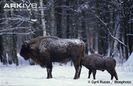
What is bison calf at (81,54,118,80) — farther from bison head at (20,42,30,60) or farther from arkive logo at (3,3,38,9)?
arkive logo at (3,3,38,9)

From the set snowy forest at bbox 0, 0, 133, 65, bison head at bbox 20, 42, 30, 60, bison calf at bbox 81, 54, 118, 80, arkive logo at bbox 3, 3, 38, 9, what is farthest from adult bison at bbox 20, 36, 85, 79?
snowy forest at bbox 0, 0, 133, 65

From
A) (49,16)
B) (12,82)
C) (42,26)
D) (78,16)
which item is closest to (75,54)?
(12,82)

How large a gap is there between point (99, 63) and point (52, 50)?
183cm

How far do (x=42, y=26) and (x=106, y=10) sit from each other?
424 cm

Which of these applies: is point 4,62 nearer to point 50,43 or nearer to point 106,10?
point 106,10

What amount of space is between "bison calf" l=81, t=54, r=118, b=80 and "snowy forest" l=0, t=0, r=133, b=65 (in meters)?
6.98

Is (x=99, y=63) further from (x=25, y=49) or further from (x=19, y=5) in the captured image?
(x=19, y=5)

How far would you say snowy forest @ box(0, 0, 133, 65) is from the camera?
23.2m

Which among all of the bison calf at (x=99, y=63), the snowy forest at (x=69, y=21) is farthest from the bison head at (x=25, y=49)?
the snowy forest at (x=69, y=21)

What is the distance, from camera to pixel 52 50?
15.1 m

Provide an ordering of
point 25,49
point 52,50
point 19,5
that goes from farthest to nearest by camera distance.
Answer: point 19,5, point 25,49, point 52,50

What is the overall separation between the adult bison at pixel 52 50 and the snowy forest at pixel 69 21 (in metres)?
6.16

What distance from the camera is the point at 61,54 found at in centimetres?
1495

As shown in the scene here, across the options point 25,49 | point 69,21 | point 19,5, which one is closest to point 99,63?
point 25,49
